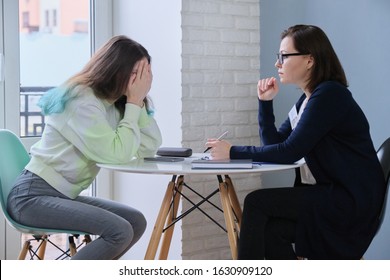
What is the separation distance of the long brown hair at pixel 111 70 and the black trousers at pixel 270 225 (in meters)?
0.65

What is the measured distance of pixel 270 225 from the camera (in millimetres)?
2344

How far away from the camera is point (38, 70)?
11.3 feet

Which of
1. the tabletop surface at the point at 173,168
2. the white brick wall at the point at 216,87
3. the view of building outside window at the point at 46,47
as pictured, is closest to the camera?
the tabletop surface at the point at 173,168

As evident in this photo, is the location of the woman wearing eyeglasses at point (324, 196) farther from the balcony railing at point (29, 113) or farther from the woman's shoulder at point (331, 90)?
the balcony railing at point (29, 113)

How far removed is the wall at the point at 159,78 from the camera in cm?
321

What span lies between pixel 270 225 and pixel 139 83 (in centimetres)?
73

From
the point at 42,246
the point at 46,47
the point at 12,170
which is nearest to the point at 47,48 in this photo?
the point at 46,47

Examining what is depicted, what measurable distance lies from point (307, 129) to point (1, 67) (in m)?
1.64

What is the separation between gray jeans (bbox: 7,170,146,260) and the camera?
234cm

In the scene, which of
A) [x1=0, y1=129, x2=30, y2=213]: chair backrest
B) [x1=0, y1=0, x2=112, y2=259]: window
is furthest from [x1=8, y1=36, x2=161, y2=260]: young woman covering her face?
[x1=0, y1=0, x2=112, y2=259]: window

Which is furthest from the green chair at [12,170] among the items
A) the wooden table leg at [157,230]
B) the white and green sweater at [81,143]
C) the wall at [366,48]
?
the wall at [366,48]

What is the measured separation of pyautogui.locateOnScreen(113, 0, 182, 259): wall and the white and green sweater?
700 millimetres
